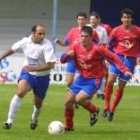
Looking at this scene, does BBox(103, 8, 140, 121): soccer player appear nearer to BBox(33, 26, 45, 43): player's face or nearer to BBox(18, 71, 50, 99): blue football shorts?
BBox(18, 71, 50, 99): blue football shorts

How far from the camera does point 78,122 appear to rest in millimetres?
12812

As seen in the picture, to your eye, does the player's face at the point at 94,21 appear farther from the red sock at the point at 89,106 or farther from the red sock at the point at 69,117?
the red sock at the point at 69,117

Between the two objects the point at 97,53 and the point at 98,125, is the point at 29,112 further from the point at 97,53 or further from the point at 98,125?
the point at 97,53

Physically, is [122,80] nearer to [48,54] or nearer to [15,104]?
[48,54]

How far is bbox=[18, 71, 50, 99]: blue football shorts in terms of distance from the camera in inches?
435

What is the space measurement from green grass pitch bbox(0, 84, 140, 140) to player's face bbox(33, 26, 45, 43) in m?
A: 1.54

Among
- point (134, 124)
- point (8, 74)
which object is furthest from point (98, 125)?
point (8, 74)

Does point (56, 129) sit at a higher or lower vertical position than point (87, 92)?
lower

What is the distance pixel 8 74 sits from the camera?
24281 millimetres

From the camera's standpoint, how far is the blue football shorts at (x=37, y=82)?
1105 centimetres

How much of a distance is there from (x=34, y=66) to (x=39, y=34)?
0.54 m

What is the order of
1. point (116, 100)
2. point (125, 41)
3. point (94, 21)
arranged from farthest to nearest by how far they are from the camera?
point (94, 21) < point (125, 41) < point (116, 100)

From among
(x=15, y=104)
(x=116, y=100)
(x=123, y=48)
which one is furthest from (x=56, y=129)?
(x=123, y=48)

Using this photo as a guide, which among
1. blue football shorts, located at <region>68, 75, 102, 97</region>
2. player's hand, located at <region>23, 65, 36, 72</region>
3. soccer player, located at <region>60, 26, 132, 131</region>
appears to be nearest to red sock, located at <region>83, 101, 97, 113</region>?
soccer player, located at <region>60, 26, 132, 131</region>
